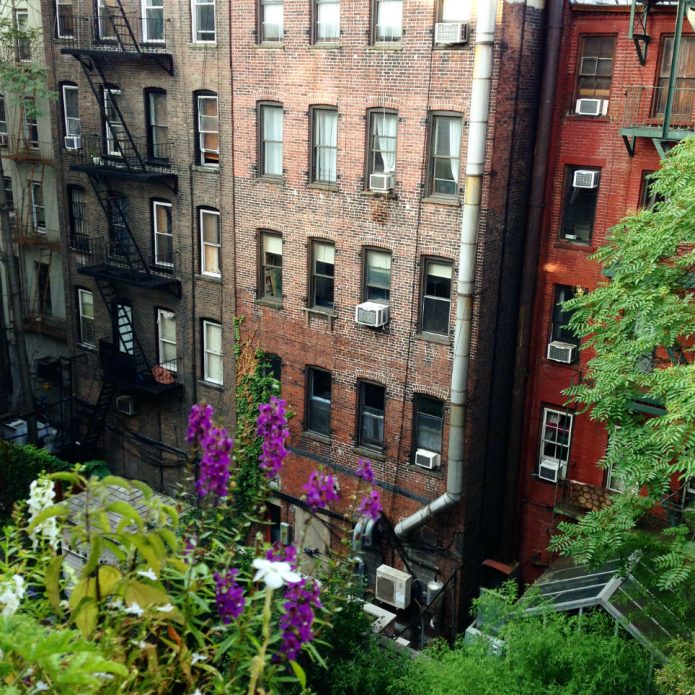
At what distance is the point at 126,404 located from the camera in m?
26.4

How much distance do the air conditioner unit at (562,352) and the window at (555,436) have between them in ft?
4.84

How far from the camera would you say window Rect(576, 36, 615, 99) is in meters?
18.1

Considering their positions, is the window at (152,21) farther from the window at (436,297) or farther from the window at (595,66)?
the window at (595,66)

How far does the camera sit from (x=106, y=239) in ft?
84.3

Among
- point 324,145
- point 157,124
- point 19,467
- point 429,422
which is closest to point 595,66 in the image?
point 324,145

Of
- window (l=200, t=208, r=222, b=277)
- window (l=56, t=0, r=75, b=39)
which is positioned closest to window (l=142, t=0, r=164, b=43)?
window (l=56, t=0, r=75, b=39)

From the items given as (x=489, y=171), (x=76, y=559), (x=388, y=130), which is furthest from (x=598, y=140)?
(x=76, y=559)

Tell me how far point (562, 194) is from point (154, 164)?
11772 mm

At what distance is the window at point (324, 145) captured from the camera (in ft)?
65.5

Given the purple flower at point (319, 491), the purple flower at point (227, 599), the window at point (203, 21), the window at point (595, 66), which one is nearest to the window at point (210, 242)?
the window at point (203, 21)

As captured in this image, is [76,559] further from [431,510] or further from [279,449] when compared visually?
[279,449]

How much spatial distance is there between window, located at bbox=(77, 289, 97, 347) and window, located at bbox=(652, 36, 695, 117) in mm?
18737

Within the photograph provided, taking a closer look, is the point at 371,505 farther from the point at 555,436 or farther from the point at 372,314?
the point at 555,436

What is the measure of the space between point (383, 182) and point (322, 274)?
10.6ft
